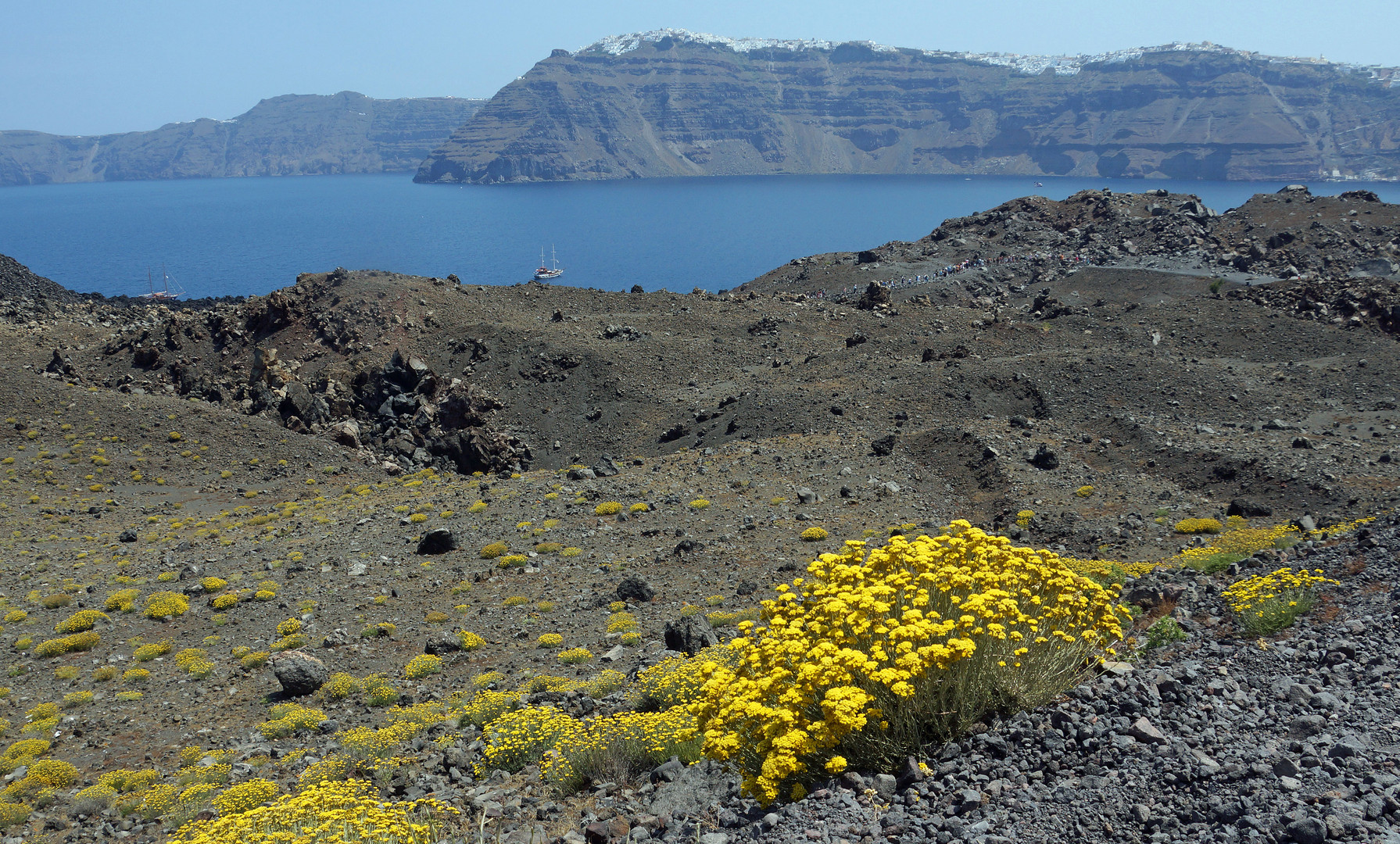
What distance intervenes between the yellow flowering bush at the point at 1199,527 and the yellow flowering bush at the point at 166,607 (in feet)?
77.2

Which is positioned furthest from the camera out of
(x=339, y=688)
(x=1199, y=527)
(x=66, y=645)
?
(x=1199, y=527)

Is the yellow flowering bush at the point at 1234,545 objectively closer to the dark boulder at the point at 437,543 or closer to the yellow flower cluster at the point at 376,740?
the yellow flower cluster at the point at 376,740

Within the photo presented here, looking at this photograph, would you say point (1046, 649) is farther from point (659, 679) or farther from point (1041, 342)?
point (1041, 342)

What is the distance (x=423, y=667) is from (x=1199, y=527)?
18.1 meters

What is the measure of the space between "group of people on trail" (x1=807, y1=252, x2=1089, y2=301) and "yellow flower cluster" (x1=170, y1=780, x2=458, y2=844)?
5617cm

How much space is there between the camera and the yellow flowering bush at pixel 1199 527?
2027cm

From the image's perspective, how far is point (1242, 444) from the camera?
2583cm

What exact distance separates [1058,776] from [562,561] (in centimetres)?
1509

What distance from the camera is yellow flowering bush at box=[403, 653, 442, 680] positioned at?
49.1ft

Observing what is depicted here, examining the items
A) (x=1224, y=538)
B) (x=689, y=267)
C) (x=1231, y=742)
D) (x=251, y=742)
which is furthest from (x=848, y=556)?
(x=689, y=267)

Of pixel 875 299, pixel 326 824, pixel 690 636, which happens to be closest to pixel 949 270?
pixel 875 299

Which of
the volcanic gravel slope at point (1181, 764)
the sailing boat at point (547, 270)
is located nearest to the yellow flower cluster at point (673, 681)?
the volcanic gravel slope at point (1181, 764)

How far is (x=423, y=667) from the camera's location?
15.0 meters

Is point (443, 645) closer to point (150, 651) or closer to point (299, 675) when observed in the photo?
point (299, 675)
